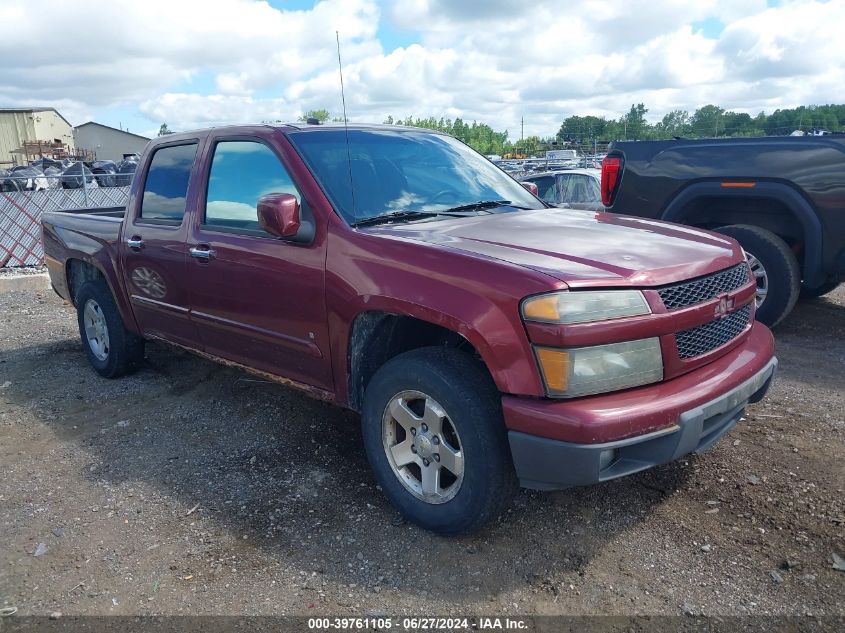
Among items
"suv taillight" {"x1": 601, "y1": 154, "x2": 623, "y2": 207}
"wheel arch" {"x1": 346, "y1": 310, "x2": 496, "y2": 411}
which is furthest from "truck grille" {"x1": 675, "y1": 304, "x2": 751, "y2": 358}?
"suv taillight" {"x1": 601, "y1": 154, "x2": 623, "y2": 207}

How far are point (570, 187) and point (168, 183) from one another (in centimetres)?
668

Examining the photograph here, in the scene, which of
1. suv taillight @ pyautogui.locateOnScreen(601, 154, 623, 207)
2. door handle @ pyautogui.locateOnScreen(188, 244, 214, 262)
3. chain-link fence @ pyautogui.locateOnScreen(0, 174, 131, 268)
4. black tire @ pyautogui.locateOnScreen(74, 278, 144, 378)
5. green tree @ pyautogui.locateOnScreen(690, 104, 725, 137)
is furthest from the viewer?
green tree @ pyautogui.locateOnScreen(690, 104, 725, 137)

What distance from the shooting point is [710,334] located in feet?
9.77

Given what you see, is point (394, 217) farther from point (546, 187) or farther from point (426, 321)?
point (546, 187)

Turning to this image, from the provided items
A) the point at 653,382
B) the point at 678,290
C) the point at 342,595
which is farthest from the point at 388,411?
the point at 678,290

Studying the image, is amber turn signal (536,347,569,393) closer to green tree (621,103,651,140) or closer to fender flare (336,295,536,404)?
fender flare (336,295,536,404)

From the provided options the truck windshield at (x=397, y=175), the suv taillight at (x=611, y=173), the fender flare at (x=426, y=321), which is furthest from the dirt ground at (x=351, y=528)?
the suv taillight at (x=611, y=173)

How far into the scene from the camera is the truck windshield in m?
3.54

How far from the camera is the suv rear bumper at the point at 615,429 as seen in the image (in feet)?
8.26

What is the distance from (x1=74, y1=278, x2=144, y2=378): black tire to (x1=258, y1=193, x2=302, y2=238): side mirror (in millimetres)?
2537

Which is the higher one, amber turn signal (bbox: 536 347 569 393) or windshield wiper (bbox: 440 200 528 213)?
windshield wiper (bbox: 440 200 528 213)

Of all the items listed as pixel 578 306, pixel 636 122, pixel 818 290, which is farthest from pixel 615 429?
pixel 636 122

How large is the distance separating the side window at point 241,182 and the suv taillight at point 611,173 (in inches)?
143

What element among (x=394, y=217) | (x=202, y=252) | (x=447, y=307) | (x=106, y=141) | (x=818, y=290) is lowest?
(x=818, y=290)
